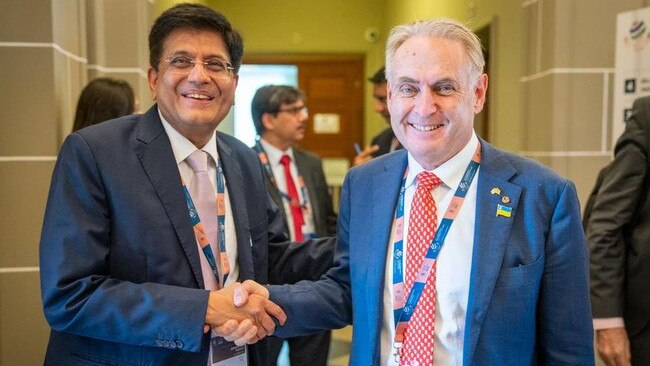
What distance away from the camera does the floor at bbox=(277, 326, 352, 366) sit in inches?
164

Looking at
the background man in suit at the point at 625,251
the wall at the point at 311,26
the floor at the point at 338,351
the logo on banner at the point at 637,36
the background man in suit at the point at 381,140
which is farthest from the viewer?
the wall at the point at 311,26

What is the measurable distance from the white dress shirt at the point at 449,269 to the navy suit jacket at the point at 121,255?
467mm

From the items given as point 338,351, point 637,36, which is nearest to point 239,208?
point 637,36

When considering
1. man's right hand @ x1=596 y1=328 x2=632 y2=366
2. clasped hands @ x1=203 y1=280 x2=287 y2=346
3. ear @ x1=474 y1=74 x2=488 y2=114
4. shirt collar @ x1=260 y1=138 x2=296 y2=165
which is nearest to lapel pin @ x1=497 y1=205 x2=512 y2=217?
ear @ x1=474 y1=74 x2=488 y2=114

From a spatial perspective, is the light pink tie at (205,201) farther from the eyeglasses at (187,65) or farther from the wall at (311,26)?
the wall at (311,26)

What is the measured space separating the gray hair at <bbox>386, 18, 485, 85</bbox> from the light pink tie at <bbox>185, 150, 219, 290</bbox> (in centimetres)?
59

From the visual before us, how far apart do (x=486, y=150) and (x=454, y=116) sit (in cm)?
16

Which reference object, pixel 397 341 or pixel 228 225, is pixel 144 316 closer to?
pixel 228 225

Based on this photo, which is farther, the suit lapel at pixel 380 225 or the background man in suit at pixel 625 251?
the background man in suit at pixel 625 251

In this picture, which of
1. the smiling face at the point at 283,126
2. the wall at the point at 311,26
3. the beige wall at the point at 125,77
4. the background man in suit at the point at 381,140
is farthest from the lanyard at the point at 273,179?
the wall at the point at 311,26

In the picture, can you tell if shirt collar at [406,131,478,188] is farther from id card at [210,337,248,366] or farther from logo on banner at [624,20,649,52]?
logo on banner at [624,20,649,52]

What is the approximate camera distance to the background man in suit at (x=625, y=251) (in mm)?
2031

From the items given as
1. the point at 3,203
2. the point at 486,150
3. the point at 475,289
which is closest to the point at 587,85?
the point at 486,150

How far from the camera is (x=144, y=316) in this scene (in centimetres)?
142
